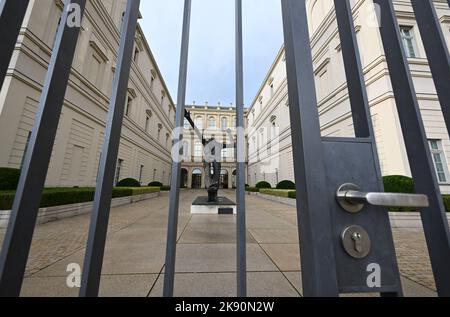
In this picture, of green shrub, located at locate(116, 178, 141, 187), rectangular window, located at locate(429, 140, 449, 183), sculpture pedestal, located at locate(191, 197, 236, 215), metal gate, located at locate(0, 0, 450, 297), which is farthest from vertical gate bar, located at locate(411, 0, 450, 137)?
green shrub, located at locate(116, 178, 141, 187)

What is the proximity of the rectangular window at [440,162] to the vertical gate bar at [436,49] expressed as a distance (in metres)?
10.2

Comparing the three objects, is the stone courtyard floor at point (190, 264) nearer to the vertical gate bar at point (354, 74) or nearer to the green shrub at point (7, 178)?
the vertical gate bar at point (354, 74)

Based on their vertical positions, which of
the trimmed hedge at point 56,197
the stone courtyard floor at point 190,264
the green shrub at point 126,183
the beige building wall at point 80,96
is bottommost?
the stone courtyard floor at point 190,264

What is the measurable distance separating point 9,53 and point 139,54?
18.4 meters

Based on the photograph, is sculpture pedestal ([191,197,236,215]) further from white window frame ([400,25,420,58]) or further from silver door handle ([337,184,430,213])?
white window frame ([400,25,420,58])

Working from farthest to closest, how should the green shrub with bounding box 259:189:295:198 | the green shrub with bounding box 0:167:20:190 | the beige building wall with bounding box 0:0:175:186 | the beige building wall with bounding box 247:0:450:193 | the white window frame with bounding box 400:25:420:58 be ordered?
the green shrub with bounding box 259:189:295:198 → the white window frame with bounding box 400:25:420:58 → the beige building wall with bounding box 247:0:450:193 → the beige building wall with bounding box 0:0:175:186 → the green shrub with bounding box 0:167:20:190

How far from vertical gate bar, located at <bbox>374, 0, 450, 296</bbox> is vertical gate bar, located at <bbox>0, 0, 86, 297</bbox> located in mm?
1345

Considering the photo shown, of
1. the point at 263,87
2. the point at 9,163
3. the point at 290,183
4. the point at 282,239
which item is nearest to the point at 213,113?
the point at 263,87

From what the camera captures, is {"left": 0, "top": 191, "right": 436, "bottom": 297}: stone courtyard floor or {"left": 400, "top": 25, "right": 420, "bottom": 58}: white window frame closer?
{"left": 0, "top": 191, "right": 436, "bottom": 297}: stone courtyard floor

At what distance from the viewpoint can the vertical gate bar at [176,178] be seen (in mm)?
705

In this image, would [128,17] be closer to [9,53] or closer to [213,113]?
[9,53]

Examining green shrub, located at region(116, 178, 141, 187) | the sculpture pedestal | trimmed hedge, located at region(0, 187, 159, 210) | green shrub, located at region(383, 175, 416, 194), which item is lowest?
the sculpture pedestal

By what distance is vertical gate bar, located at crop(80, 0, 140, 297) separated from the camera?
625mm

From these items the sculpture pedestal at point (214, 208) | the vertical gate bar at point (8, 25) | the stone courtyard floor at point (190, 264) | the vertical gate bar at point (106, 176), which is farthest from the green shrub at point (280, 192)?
the vertical gate bar at point (8, 25)
